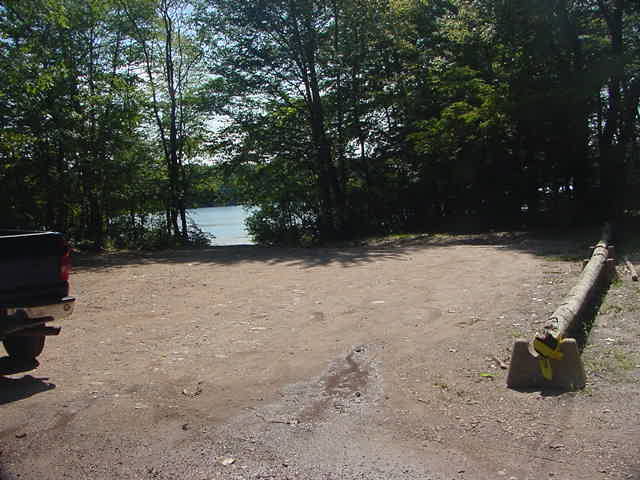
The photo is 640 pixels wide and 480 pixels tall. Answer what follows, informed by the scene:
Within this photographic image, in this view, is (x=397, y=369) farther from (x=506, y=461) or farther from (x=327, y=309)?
(x=327, y=309)

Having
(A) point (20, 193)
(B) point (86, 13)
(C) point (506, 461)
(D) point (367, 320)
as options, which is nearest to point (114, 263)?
(A) point (20, 193)

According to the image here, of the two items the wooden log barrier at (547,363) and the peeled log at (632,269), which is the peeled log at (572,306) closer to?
A: the wooden log barrier at (547,363)

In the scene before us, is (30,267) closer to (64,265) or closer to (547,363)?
(64,265)

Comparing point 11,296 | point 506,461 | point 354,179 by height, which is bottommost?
point 506,461

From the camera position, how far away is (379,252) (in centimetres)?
1488

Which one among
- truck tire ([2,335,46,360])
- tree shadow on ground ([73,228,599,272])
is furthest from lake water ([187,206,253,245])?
truck tire ([2,335,46,360])

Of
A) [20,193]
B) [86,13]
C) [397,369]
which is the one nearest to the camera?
[397,369]

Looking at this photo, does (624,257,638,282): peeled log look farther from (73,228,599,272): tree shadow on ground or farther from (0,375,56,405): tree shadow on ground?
(0,375,56,405): tree shadow on ground

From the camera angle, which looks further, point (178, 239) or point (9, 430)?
point (178, 239)

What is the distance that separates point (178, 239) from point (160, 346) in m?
16.8

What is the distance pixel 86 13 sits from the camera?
821 inches

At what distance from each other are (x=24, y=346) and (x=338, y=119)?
17771mm

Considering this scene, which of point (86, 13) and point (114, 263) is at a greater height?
point (86, 13)

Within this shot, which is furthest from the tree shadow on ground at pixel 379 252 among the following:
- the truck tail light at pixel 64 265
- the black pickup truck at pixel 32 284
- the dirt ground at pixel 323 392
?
the black pickup truck at pixel 32 284
